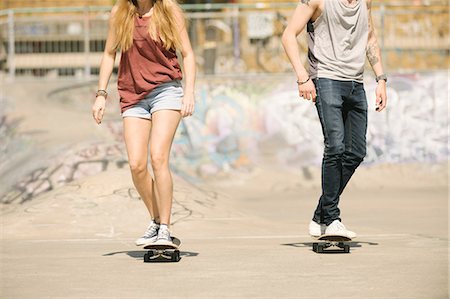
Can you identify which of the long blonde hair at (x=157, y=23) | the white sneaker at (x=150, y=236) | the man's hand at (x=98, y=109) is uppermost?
the long blonde hair at (x=157, y=23)

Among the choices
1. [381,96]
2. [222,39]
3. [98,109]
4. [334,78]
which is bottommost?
[98,109]

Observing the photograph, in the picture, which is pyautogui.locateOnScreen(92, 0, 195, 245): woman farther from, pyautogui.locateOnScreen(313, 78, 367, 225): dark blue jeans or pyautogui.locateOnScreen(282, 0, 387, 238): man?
pyautogui.locateOnScreen(313, 78, 367, 225): dark blue jeans

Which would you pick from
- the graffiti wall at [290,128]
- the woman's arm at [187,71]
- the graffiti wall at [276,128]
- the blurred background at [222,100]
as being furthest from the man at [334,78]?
the graffiti wall at [290,128]

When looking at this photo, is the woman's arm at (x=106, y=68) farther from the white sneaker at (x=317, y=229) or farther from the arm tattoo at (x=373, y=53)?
the arm tattoo at (x=373, y=53)

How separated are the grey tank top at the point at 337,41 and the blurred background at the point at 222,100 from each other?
17.7ft

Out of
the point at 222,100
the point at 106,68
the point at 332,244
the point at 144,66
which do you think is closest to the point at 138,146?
the point at 144,66

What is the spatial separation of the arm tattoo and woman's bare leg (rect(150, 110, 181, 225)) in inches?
61.9

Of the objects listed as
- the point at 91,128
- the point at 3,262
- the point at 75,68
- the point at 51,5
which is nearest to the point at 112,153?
the point at 91,128

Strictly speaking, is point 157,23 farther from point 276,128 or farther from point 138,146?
point 276,128

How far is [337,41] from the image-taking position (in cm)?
774

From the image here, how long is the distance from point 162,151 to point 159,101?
34 centimetres

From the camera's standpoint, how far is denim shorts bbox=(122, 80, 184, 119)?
293 inches

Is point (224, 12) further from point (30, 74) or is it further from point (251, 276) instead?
point (251, 276)

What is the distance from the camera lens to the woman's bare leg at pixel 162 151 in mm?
7375
